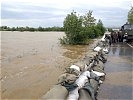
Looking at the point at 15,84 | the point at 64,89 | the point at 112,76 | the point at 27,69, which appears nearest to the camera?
the point at 64,89

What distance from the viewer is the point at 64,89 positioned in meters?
7.39

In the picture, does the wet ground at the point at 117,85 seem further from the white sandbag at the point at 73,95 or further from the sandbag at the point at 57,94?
the sandbag at the point at 57,94

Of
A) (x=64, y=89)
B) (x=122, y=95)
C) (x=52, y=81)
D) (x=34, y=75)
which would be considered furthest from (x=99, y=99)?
(x=34, y=75)

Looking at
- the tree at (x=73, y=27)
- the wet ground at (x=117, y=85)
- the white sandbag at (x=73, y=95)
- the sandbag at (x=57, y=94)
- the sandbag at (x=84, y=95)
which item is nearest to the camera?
the sandbag at (x=57, y=94)

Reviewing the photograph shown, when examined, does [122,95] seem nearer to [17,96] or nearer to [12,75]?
[17,96]

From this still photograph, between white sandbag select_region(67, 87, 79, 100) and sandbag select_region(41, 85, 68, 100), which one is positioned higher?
sandbag select_region(41, 85, 68, 100)

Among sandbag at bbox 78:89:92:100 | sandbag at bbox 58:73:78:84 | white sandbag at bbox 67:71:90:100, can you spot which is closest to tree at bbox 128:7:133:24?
white sandbag at bbox 67:71:90:100

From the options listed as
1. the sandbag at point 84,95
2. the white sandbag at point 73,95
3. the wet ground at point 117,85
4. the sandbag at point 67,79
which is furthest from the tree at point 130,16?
the white sandbag at point 73,95

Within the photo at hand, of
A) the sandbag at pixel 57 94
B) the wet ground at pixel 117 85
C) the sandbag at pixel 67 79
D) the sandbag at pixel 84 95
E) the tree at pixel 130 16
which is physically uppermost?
the tree at pixel 130 16

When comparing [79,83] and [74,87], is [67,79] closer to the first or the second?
[74,87]

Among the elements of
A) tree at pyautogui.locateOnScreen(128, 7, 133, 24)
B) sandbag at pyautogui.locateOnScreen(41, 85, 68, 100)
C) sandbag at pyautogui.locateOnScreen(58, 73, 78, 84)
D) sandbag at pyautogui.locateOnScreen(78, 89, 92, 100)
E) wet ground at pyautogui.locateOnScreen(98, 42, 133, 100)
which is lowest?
wet ground at pyautogui.locateOnScreen(98, 42, 133, 100)

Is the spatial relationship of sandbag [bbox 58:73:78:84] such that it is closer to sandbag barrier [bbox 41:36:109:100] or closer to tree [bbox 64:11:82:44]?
sandbag barrier [bbox 41:36:109:100]

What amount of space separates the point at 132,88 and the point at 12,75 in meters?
4.67

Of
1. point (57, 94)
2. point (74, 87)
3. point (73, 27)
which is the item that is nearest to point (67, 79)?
point (74, 87)
